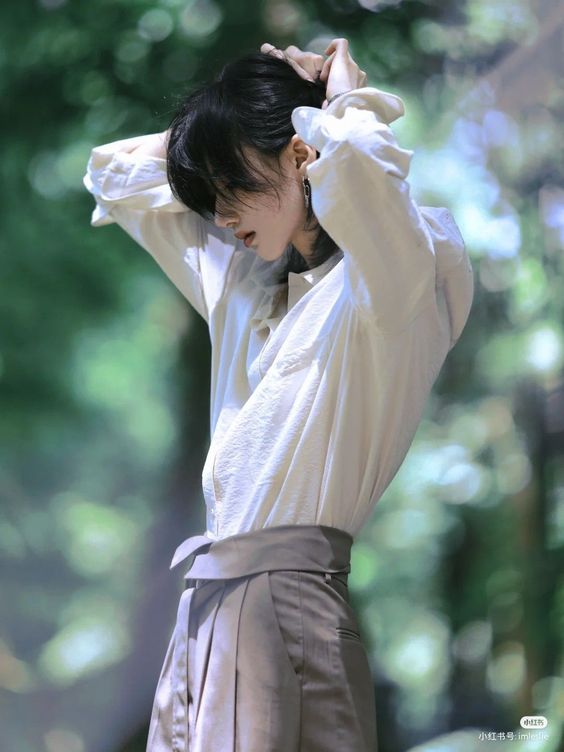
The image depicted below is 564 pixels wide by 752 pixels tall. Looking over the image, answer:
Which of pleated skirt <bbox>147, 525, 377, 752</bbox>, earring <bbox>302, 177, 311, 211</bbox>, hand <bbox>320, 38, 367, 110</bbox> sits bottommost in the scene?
pleated skirt <bbox>147, 525, 377, 752</bbox>

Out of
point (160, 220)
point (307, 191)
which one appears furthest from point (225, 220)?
point (160, 220)

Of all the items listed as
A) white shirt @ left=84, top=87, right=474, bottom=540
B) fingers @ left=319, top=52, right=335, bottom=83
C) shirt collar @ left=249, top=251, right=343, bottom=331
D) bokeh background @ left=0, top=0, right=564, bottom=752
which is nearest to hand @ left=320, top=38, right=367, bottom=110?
fingers @ left=319, top=52, right=335, bottom=83

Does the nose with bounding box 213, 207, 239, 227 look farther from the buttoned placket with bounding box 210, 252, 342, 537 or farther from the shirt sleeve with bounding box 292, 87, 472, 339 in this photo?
the shirt sleeve with bounding box 292, 87, 472, 339

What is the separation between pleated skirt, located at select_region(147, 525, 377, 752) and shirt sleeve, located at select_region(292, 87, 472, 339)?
0.30 m

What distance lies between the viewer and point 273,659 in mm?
1197

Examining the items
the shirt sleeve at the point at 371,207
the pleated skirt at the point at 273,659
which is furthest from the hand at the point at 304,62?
the pleated skirt at the point at 273,659

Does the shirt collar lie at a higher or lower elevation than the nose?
lower

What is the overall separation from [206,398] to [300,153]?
0.87 m

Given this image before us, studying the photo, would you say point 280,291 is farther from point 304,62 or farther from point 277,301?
point 304,62

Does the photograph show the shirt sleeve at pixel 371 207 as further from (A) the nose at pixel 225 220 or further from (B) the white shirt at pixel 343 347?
(A) the nose at pixel 225 220

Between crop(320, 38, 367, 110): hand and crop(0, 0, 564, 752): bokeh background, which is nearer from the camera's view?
crop(320, 38, 367, 110): hand

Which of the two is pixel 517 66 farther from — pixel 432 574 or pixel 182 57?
pixel 432 574

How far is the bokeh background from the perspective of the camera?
196 centimetres

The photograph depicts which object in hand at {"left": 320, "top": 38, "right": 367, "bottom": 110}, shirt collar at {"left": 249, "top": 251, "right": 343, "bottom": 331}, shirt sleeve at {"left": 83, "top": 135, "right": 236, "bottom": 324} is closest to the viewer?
hand at {"left": 320, "top": 38, "right": 367, "bottom": 110}
